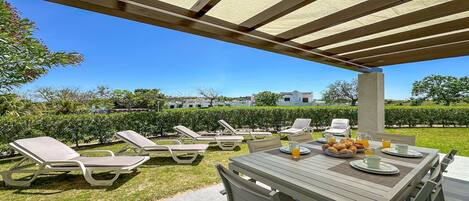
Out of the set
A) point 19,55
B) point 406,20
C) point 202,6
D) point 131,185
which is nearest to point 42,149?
point 131,185

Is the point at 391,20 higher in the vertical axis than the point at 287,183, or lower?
higher

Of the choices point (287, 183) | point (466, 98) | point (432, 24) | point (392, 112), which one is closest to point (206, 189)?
point (287, 183)

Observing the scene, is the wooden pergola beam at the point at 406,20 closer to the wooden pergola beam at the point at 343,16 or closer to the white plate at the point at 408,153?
the wooden pergola beam at the point at 343,16

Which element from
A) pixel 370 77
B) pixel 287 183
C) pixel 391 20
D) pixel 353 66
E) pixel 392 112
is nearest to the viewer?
pixel 287 183

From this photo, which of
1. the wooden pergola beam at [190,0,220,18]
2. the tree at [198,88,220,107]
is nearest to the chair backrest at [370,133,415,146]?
the wooden pergola beam at [190,0,220,18]

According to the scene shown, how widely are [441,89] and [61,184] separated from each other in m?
34.9

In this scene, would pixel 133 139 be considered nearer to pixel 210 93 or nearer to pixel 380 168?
pixel 380 168

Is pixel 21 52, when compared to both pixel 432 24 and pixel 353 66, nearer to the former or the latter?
pixel 432 24

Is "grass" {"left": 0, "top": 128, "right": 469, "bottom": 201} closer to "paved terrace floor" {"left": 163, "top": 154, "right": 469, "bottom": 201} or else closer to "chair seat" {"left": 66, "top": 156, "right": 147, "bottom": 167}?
"paved terrace floor" {"left": 163, "top": 154, "right": 469, "bottom": 201}

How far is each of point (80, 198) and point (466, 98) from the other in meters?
33.6

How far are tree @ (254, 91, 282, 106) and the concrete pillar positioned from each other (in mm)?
22622

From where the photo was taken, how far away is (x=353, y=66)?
5531mm

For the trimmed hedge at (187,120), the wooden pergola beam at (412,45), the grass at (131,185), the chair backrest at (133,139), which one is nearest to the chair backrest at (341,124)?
the trimmed hedge at (187,120)

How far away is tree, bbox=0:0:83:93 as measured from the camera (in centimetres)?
381
